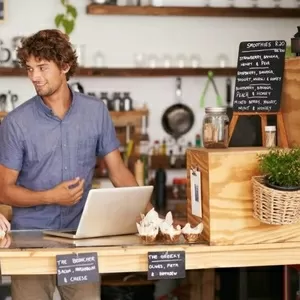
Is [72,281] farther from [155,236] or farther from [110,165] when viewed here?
[110,165]

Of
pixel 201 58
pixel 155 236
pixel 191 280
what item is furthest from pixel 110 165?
pixel 201 58

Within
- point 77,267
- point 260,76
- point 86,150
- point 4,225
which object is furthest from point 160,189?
point 77,267

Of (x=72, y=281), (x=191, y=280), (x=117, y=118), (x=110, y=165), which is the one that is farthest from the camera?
(x=117, y=118)

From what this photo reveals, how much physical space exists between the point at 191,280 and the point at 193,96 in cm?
199

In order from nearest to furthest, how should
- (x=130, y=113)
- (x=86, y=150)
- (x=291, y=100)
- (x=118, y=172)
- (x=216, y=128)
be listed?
(x=216, y=128) < (x=291, y=100) < (x=86, y=150) < (x=118, y=172) < (x=130, y=113)

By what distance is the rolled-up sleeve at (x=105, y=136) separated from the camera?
3.58 m

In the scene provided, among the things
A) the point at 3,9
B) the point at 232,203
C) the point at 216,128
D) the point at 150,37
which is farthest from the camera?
the point at 150,37

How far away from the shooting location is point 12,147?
3398 mm

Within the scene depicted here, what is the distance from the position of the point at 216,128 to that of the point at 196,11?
3714 mm

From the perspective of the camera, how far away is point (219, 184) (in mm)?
2936

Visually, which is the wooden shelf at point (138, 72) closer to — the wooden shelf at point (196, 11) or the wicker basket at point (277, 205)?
the wooden shelf at point (196, 11)

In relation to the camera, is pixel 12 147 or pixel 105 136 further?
pixel 105 136

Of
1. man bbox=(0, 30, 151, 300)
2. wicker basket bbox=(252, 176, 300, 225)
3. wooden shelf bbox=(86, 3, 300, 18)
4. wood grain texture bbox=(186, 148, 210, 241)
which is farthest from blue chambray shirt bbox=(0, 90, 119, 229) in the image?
wooden shelf bbox=(86, 3, 300, 18)

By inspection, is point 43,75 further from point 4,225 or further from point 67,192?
point 4,225
